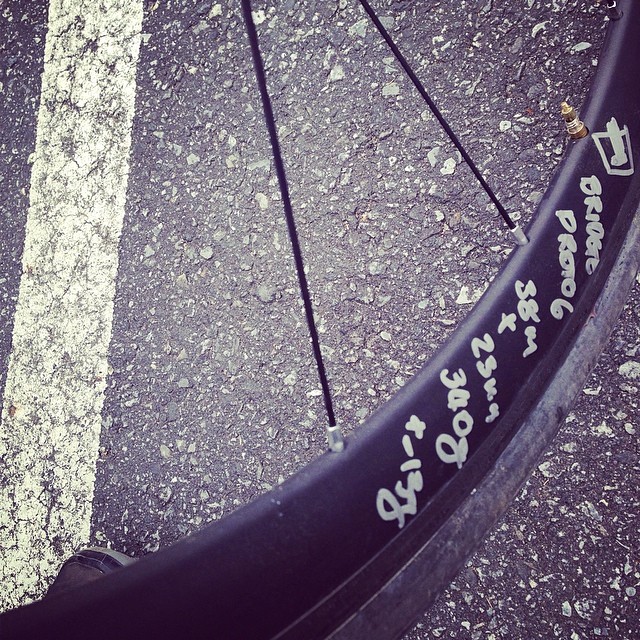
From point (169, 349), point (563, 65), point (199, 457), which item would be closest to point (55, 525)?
point (199, 457)

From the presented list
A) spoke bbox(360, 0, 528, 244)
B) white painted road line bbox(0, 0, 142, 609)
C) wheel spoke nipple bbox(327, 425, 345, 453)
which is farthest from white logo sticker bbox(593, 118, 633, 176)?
white painted road line bbox(0, 0, 142, 609)

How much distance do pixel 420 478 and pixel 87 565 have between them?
4.52 feet

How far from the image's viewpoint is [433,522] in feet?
2.05

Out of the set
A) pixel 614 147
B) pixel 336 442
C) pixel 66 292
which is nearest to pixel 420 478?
pixel 336 442

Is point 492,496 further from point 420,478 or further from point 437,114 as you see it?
point 437,114

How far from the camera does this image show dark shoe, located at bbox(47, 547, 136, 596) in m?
1.61

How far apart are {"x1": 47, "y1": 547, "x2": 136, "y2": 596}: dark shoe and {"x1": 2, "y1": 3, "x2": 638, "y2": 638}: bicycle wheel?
123 cm

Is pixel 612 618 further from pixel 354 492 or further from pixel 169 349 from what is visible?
pixel 169 349

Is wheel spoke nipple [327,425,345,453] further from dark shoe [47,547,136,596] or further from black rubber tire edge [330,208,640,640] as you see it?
dark shoe [47,547,136,596]

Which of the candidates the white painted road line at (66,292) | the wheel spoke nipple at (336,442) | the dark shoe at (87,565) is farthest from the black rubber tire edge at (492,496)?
the white painted road line at (66,292)

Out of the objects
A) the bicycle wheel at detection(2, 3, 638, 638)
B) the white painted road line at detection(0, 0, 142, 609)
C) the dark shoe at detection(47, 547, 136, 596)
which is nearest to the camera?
the bicycle wheel at detection(2, 3, 638, 638)

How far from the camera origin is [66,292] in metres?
2.05

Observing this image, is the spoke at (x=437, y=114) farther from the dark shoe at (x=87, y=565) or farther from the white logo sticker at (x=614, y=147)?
the dark shoe at (x=87, y=565)

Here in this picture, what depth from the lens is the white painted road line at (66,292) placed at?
1.87 meters
